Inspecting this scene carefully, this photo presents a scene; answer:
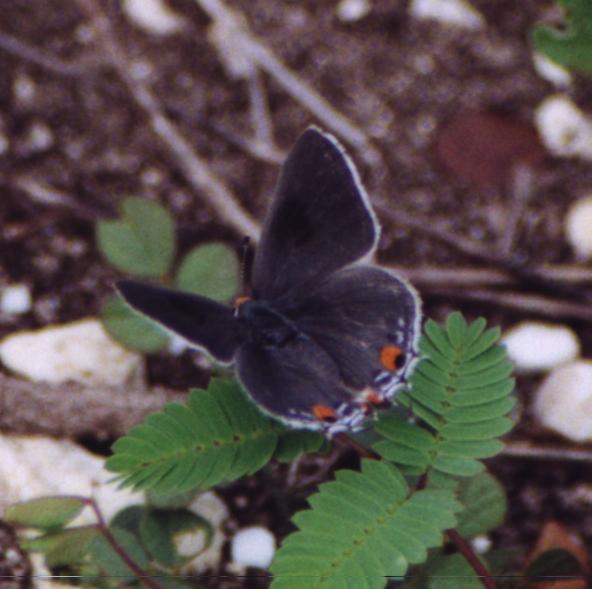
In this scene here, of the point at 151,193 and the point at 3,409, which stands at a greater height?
the point at 151,193

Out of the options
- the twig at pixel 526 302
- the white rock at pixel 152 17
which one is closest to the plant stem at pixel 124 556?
the twig at pixel 526 302

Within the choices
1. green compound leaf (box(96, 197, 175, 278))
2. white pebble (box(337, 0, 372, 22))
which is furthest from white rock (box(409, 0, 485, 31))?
green compound leaf (box(96, 197, 175, 278))

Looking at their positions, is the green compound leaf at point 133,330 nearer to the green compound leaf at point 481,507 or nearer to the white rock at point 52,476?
the white rock at point 52,476

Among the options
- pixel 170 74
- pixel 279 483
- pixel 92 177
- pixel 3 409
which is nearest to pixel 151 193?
pixel 92 177

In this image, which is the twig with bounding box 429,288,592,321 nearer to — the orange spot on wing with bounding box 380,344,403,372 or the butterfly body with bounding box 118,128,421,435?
the butterfly body with bounding box 118,128,421,435

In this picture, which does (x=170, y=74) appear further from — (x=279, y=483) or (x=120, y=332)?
(x=279, y=483)

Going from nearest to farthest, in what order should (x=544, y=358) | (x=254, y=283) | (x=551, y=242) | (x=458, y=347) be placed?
(x=458, y=347)
(x=254, y=283)
(x=544, y=358)
(x=551, y=242)

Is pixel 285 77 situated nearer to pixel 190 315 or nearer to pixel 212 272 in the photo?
pixel 212 272
